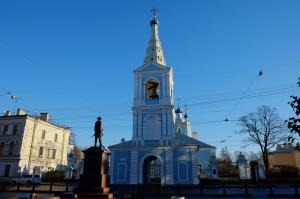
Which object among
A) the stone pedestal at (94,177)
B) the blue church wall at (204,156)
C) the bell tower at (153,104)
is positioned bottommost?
the stone pedestal at (94,177)

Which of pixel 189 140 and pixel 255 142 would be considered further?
pixel 255 142

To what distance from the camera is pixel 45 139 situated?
44562 mm

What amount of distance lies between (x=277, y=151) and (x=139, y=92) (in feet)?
139

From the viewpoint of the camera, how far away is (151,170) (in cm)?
3653

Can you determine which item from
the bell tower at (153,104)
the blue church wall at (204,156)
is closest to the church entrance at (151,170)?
the bell tower at (153,104)

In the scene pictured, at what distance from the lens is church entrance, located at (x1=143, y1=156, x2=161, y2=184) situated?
32362 mm

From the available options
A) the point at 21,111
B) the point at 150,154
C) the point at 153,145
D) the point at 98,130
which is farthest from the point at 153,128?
the point at 21,111

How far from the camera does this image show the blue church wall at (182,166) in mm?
30445

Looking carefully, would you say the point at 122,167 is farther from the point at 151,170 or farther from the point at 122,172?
the point at 151,170

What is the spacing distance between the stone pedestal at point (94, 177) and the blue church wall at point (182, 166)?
16.9m

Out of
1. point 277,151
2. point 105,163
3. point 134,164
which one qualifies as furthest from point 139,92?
point 277,151

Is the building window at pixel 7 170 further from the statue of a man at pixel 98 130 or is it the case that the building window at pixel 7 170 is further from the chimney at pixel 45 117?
the statue of a man at pixel 98 130

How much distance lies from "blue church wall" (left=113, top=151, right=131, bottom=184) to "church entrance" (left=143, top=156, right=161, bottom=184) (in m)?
2.06

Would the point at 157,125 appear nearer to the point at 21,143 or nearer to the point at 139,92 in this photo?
the point at 139,92
